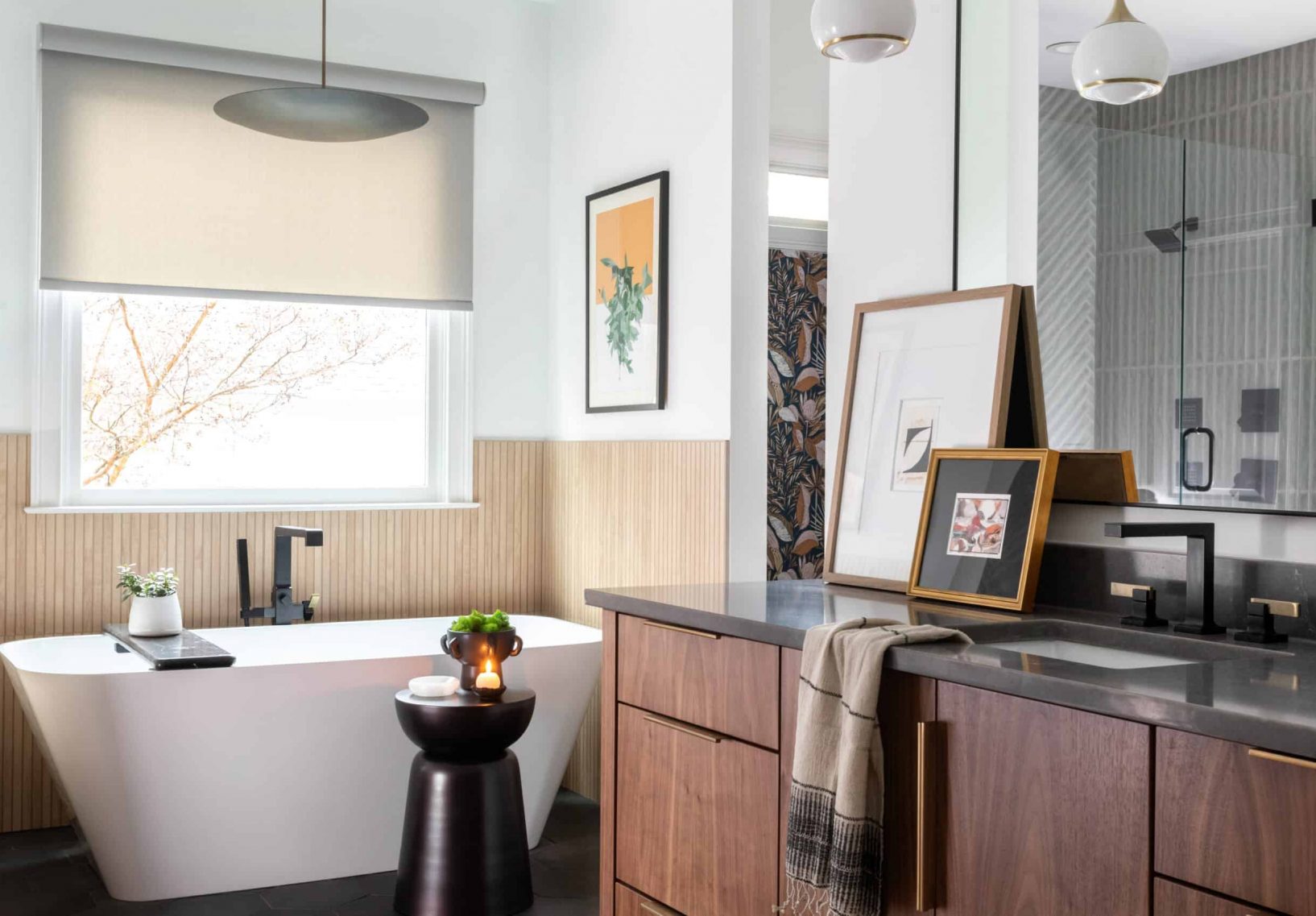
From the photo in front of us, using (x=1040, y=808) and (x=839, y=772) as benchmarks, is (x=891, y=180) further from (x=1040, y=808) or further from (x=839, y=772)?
(x=1040, y=808)

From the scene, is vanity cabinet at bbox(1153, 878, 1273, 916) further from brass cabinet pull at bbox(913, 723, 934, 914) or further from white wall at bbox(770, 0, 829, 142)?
white wall at bbox(770, 0, 829, 142)

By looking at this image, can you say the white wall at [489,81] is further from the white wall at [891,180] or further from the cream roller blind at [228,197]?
the white wall at [891,180]

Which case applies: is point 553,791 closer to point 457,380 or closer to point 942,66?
point 457,380

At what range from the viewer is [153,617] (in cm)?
379

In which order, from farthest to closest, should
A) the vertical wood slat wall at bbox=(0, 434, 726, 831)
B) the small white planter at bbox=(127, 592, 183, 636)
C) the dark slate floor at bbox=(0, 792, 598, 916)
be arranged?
1. the vertical wood slat wall at bbox=(0, 434, 726, 831)
2. the small white planter at bbox=(127, 592, 183, 636)
3. the dark slate floor at bbox=(0, 792, 598, 916)

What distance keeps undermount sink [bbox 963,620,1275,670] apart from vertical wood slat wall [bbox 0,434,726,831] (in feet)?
5.15

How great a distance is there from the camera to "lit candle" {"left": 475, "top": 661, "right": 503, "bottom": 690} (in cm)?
327

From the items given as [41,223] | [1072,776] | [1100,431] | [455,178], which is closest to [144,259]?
[41,223]

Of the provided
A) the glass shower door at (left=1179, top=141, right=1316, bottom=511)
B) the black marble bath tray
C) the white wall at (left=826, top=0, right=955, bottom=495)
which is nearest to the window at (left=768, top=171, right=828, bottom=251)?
the white wall at (left=826, top=0, right=955, bottom=495)

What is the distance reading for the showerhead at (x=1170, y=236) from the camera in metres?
2.12

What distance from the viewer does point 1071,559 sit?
2342mm

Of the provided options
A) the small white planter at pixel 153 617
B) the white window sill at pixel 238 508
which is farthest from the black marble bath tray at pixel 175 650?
the white window sill at pixel 238 508

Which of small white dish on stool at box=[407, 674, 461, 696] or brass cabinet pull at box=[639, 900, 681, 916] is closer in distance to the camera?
brass cabinet pull at box=[639, 900, 681, 916]

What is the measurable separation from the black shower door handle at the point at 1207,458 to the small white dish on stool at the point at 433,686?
1.91m
